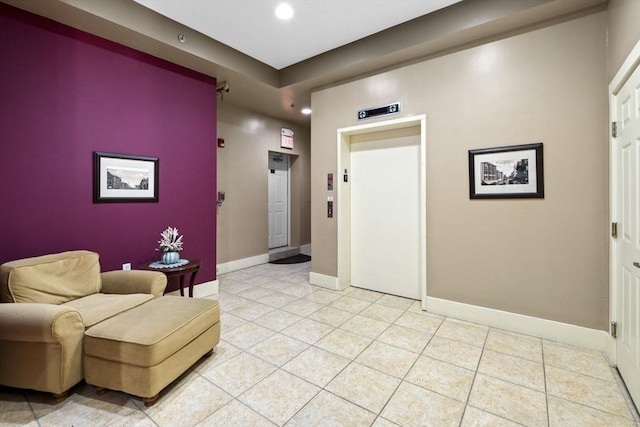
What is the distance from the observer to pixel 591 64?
2.50 metres

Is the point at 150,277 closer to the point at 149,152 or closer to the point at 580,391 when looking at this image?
the point at 149,152

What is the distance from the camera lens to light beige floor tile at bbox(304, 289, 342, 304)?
3.75 metres

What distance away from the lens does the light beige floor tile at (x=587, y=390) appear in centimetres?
183

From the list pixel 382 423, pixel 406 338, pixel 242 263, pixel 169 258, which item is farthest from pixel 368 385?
pixel 242 263

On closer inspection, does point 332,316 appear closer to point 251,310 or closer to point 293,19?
point 251,310

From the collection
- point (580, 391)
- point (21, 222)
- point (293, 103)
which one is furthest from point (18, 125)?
point (580, 391)

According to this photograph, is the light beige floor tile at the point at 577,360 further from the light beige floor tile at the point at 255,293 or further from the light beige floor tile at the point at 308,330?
the light beige floor tile at the point at 255,293

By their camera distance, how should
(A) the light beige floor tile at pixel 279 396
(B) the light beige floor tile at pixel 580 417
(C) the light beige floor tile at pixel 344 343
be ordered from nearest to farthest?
(B) the light beige floor tile at pixel 580 417 → (A) the light beige floor tile at pixel 279 396 → (C) the light beige floor tile at pixel 344 343

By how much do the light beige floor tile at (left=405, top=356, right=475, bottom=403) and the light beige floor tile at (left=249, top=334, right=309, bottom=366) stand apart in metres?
0.93

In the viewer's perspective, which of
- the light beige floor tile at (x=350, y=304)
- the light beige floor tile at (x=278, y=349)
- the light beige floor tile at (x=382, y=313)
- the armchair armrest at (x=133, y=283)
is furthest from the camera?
the light beige floor tile at (x=350, y=304)

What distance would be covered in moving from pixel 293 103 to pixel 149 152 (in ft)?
8.47

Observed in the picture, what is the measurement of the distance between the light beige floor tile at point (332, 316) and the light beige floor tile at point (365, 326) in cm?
7

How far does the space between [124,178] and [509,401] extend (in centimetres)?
397

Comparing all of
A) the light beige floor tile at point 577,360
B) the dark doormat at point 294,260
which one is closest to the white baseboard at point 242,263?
the dark doormat at point 294,260
